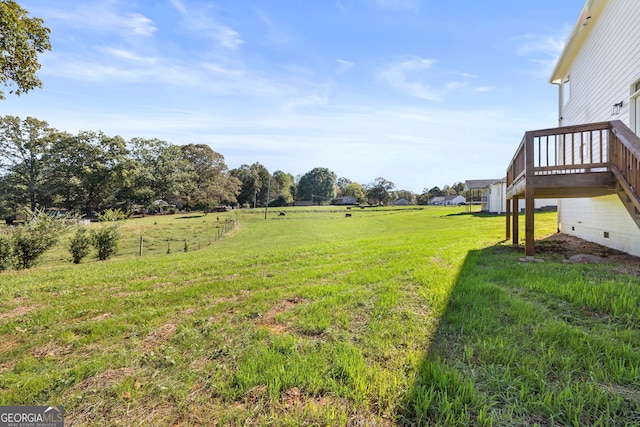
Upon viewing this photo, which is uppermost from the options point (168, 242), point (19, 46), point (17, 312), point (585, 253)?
point (19, 46)

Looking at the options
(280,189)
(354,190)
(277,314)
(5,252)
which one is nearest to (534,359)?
(277,314)

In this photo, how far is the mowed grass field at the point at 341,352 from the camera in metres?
1.68

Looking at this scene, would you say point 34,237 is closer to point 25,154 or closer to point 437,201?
point 25,154

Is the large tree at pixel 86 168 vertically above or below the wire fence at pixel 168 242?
above

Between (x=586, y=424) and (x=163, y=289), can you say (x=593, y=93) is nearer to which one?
(x=586, y=424)

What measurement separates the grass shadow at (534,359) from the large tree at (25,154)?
150 ft

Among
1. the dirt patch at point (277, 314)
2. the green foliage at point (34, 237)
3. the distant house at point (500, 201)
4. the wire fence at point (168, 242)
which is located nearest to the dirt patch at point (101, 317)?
the dirt patch at point (277, 314)

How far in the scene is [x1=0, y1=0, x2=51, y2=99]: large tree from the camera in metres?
6.29

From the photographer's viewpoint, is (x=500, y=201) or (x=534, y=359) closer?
(x=534, y=359)

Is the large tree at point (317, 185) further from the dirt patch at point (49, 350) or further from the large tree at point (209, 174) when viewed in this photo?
the dirt patch at point (49, 350)

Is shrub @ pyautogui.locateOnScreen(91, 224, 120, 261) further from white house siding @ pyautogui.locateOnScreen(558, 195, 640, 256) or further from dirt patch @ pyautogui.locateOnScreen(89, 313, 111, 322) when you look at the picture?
white house siding @ pyautogui.locateOnScreen(558, 195, 640, 256)

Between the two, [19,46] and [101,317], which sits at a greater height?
[19,46]

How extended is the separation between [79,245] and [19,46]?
6.45m

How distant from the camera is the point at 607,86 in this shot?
6.54 meters
